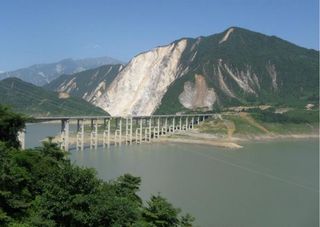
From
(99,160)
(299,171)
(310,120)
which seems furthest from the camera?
(310,120)

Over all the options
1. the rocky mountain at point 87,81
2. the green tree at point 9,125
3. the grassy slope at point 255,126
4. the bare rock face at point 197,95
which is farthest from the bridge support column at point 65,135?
the rocky mountain at point 87,81

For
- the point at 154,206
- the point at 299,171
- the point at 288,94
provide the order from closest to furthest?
the point at 154,206, the point at 299,171, the point at 288,94

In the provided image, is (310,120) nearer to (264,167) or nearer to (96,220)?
(264,167)

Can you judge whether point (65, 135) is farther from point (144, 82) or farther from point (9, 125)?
point (144, 82)

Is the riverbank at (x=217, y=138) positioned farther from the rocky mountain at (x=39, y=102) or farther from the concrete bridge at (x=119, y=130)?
the rocky mountain at (x=39, y=102)

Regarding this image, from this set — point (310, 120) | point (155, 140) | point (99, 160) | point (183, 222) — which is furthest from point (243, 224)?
point (310, 120)

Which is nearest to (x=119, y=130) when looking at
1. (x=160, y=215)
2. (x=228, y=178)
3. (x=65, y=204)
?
(x=228, y=178)

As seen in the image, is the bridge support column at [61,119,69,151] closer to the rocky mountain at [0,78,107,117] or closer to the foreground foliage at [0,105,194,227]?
the foreground foliage at [0,105,194,227]
